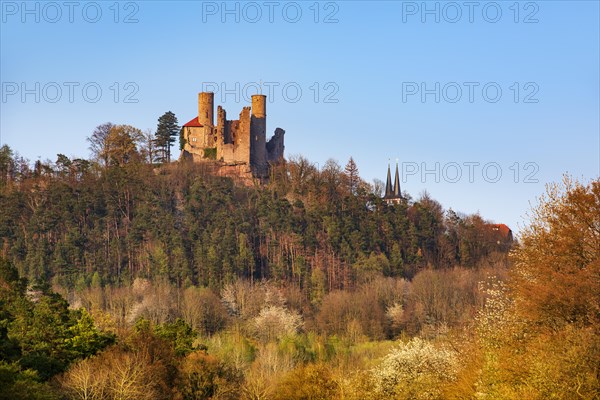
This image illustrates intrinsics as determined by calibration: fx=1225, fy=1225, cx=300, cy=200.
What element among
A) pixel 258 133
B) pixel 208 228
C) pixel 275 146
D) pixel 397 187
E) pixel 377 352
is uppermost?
pixel 258 133

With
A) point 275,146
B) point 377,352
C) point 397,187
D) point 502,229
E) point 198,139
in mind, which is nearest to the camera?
point 377,352

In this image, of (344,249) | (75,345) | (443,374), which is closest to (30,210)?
(344,249)

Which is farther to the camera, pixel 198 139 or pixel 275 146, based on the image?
pixel 275 146

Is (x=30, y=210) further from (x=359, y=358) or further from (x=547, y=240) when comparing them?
(x=547, y=240)

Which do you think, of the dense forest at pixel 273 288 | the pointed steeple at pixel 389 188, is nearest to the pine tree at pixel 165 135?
the dense forest at pixel 273 288

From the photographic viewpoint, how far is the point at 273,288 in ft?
388

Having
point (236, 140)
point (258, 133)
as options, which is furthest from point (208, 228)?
point (258, 133)

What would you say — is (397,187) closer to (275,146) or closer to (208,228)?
(275,146)

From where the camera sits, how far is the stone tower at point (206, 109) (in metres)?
136

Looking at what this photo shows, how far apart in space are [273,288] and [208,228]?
14158 mm

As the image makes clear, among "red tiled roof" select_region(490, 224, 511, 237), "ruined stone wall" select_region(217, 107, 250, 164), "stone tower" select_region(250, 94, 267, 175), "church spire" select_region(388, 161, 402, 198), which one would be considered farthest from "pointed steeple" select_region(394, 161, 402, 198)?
"ruined stone wall" select_region(217, 107, 250, 164)

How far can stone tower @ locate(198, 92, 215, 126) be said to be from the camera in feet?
446

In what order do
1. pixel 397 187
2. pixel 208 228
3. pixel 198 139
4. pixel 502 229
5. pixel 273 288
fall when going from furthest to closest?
pixel 397 187 < pixel 502 229 < pixel 198 139 < pixel 208 228 < pixel 273 288

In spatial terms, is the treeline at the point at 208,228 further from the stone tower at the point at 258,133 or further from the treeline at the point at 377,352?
the treeline at the point at 377,352
